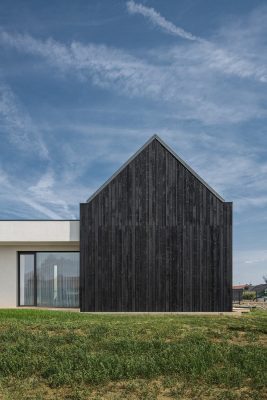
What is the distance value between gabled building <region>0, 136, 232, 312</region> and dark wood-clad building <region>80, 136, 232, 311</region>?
4cm

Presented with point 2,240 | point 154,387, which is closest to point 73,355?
point 154,387

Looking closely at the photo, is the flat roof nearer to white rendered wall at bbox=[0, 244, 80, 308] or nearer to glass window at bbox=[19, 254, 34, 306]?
white rendered wall at bbox=[0, 244, 80, 308]

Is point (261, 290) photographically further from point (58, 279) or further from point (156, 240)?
point (156, 240)

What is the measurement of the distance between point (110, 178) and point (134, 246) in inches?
110

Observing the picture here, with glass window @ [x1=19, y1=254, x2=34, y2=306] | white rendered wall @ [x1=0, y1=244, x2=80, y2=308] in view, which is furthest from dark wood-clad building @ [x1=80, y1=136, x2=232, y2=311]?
glass window @ [x1=19, y1=254, x2=34, y2=306]

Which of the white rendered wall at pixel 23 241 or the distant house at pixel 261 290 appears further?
the distant house at pixel 261 290

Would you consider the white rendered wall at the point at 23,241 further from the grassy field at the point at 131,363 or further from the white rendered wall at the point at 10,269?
the grassy field at the point at 131,363

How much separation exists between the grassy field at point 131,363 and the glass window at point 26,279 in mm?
11298

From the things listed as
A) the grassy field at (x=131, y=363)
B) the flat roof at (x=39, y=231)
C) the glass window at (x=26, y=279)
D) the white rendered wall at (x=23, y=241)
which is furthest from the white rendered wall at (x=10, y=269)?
the grassy field at (x=131, y=363)

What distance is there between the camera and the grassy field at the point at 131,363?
281 inches

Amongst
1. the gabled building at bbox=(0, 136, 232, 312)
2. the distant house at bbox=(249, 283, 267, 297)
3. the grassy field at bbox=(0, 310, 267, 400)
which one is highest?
the gabled building at bbox=(0, 136, 232, 312)

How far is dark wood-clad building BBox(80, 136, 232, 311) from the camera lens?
62.1 feet

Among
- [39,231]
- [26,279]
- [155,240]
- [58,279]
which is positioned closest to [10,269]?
[26,279]

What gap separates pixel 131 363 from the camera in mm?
8016
